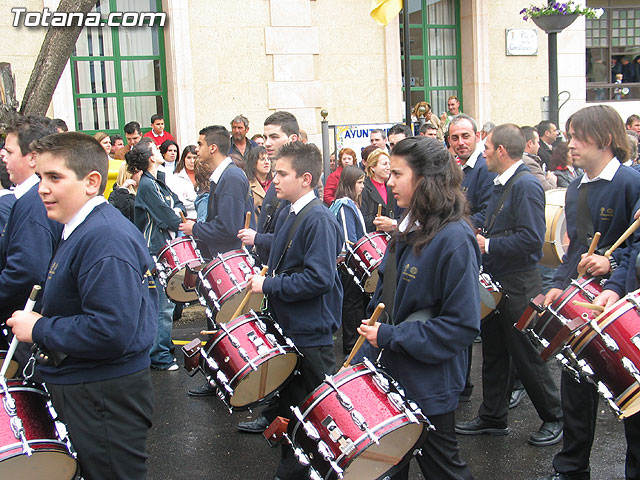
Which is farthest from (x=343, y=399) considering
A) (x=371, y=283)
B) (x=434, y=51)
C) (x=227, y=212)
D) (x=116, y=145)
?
(x=434, y=51)

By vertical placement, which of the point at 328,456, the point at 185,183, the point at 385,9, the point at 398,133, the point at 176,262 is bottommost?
the point at 328,456

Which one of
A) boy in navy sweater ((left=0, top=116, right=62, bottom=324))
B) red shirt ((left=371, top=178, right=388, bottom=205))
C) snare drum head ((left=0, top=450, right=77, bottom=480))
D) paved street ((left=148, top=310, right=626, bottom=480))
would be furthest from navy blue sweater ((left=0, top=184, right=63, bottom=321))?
red shirt ((left=371, top=178, right=388, bottom=205))

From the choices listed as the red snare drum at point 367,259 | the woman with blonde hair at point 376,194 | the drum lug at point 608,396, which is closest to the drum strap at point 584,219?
the drum lug at point 608,396

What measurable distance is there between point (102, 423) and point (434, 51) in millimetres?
13946

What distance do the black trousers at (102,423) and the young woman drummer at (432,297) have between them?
108 centimetres

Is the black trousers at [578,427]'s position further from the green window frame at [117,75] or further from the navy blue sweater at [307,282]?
the green window frame at [117,75]

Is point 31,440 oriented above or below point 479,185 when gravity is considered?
below

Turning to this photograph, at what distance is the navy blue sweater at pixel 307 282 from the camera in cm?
409

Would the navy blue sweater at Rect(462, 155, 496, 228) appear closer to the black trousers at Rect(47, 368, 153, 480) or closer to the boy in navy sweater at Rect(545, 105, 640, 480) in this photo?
the boy in navy sweater at Rect(545, 105, 640, 480)

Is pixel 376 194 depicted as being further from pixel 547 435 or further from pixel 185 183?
pixel 547 435

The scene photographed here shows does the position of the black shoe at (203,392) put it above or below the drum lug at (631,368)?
below

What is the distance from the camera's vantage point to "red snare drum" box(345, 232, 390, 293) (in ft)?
19.8

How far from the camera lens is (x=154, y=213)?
6637 millimetres

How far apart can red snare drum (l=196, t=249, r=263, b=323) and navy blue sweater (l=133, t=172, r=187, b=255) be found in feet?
5.67
